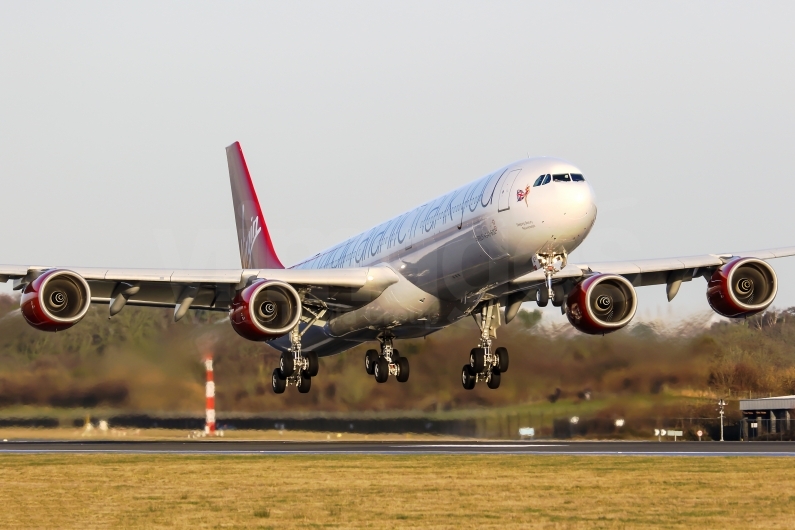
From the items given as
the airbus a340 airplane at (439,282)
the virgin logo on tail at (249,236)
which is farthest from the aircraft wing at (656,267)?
the virgin logo on tail at (249,236)

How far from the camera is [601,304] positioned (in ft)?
117

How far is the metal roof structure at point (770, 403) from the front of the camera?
45.9 meters

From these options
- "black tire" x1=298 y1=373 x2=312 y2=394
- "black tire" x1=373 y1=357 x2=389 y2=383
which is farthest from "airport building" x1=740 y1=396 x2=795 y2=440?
"black tire" x1=298 y1=373 x2=312 y2=394

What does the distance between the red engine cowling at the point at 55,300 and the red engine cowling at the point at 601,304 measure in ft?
45.6

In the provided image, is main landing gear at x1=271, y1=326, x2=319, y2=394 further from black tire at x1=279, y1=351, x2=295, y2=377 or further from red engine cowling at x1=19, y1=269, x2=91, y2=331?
red engine cowling at x1=19, y1=269, x2=91, y2=331

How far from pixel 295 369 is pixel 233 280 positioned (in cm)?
528

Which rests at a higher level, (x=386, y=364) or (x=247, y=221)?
(x=247, y=221)

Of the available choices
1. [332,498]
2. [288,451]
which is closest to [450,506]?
[332,498]

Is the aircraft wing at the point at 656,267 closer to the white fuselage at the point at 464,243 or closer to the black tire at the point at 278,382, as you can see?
the white fuselage at the point at 464,243

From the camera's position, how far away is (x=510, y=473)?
26562 mm

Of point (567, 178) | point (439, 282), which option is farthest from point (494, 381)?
point (567, 178)

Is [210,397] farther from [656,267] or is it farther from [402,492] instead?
[402,492]

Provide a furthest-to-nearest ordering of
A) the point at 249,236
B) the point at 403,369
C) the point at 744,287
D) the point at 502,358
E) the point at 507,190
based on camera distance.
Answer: the point at 249,236
the point at 403,369
the point at 502,358
the point at 744,287
the point at 507,190

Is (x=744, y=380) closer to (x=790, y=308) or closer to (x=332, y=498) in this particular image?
(x=790, y=308)
